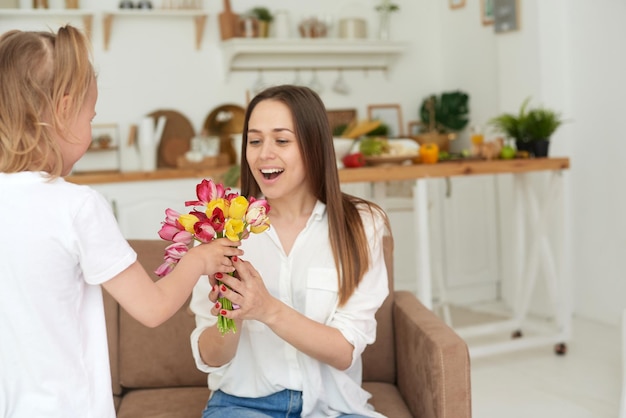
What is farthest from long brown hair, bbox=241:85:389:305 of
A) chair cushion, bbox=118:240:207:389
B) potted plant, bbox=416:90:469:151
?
potted plant, bbox=416:90:469:151

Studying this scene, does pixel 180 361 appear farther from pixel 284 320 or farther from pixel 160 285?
pixel 160 285

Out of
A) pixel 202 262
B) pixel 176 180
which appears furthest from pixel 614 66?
pixel 202 262

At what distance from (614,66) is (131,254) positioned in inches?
142

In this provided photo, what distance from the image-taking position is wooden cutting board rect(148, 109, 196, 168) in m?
4.89

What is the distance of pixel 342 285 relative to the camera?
1815 millimetres

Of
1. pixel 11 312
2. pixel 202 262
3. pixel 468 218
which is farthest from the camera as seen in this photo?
pixel 468 218

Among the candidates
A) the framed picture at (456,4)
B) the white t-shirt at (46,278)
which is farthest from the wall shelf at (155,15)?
the white t-shirt at (46,278)

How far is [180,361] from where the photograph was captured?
218cm

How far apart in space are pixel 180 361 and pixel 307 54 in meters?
3.42

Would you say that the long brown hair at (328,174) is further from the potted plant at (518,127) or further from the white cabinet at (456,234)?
the white cabinet at (456,234)

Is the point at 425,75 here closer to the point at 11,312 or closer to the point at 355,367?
the point at 355,367

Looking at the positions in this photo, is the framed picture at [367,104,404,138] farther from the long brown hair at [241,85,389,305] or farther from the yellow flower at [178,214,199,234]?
the yellow flower at [178,214,199,234]

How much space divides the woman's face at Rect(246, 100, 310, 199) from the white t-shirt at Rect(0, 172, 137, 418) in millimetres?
560

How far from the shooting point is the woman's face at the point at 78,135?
131 centimetres
